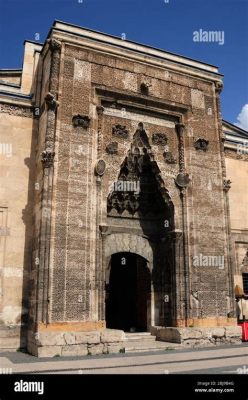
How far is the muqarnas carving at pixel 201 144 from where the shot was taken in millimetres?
13203

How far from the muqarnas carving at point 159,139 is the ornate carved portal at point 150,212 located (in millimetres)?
265

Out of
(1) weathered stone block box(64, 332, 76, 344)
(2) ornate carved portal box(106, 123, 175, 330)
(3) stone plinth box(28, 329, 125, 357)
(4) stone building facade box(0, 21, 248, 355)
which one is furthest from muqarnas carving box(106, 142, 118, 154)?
(1) weathered stone block box(64, 332, 76, 344)

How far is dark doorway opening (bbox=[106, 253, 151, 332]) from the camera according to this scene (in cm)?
1361

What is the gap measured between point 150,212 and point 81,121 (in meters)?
3.86

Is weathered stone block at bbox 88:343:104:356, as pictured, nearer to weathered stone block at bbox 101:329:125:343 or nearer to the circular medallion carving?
weathered stone block at bbox 101:329:125:343

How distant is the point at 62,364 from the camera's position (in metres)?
8.00

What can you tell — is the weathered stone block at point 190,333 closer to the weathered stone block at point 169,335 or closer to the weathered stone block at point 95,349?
the weathered stone block at point 169,335

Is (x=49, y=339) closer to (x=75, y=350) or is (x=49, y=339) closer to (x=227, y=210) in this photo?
(x=75, y=350)

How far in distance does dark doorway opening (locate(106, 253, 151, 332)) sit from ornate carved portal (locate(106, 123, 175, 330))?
81cm

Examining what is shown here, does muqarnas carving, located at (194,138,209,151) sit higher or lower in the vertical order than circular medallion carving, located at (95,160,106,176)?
higher

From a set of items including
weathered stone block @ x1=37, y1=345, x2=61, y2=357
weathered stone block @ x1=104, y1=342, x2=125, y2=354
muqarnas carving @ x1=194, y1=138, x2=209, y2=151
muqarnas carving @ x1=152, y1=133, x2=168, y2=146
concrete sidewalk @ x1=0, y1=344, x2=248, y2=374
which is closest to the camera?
concrete sidewalk @ x1=0, y1=344, x2=248, y2=374

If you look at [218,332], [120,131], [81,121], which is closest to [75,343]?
[218,332]

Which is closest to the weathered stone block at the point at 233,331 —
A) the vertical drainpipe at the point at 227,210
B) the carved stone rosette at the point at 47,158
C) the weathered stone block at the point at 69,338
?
the vertical drainpipe at the point at 227,210
